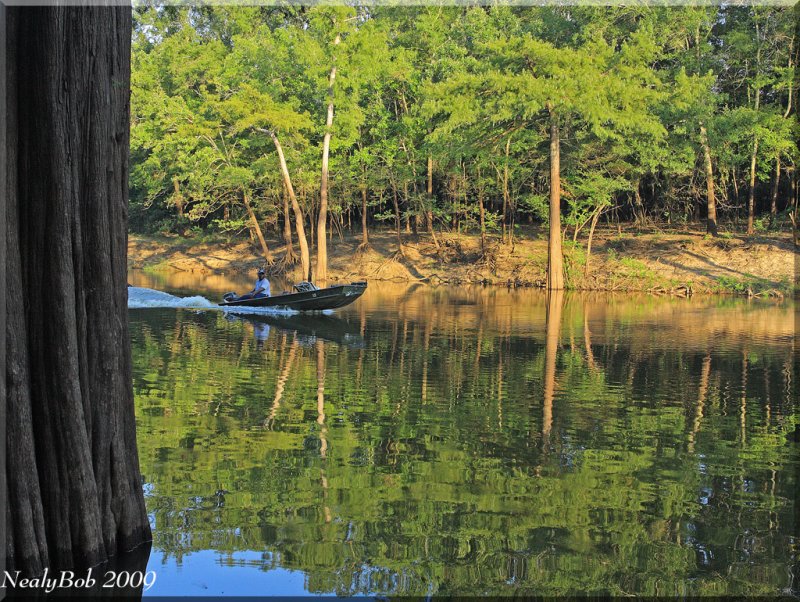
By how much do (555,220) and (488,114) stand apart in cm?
473

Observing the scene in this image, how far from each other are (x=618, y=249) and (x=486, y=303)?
11.6 metres

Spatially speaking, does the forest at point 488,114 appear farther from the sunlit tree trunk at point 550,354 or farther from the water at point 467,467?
the water at point 467,467

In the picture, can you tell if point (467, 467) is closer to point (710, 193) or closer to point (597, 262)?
point (597, 262)

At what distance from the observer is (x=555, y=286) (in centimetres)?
3469

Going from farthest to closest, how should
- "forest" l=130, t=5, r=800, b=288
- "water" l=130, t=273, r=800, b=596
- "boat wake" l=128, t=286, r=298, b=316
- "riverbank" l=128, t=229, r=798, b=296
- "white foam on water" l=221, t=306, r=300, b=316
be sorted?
1. "riverbank" l=128, t=229, r=798, b=296
2. "forest" l=130, t=5, r=800, b=288
3. "boat wake" l=128, t=286, r=298, b=316
4. "white foam on water" l=221, t=306, r=300, b=316
5. "water" l=130, t=273, r=800, b=596

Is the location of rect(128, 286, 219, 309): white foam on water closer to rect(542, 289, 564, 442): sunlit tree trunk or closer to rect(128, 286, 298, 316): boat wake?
rect(128, 286, 298, 316): boat wake

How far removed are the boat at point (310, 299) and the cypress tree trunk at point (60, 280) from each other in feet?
59.3

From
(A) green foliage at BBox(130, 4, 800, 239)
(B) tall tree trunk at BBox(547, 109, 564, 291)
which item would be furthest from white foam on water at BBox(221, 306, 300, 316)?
(B) tall tree trunk at BBox(547, 109, 564, 291)

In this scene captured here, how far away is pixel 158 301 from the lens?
26.4 meters

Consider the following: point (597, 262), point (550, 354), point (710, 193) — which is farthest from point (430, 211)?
point (550, 354)

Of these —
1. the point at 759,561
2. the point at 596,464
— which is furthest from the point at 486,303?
the point at 759,561

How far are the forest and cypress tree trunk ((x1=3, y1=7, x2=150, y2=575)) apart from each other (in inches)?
1029

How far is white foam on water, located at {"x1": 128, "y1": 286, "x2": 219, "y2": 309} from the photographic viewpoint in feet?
84.9

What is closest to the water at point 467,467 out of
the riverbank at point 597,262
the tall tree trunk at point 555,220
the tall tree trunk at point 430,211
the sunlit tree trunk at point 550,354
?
the sunlit tree trunk at point 550,354
